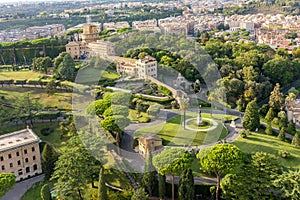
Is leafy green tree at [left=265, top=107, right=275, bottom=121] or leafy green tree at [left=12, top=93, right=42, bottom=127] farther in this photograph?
leafy green tree at [left=265, top=107, right=275, bottom=121]

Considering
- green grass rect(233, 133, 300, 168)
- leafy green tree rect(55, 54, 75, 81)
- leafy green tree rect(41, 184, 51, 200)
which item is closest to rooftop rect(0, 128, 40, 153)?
leafy green tree rect(41, 184, 51, 200)

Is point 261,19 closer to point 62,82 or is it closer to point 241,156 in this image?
point 62,82

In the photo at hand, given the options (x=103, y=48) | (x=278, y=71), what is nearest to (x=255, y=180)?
(x=278, y=71)

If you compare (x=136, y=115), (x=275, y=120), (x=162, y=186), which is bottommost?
(x=162, y=186)

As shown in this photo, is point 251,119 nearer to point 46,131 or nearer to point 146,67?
point 146,67

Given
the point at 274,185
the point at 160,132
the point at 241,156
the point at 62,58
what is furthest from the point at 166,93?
the point at 274,185

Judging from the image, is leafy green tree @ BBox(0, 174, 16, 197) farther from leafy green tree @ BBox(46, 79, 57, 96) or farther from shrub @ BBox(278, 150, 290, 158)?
shrub @ BBox(278, 150, 290, 158)
